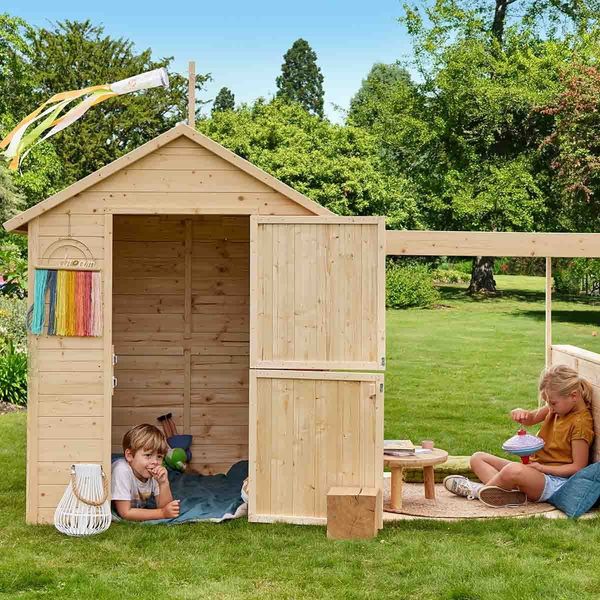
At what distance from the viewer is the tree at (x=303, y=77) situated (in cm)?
4616

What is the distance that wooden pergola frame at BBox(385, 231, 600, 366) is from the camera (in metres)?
7.73

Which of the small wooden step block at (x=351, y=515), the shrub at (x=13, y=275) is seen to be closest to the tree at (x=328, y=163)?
the shrub at (x=13, y=275)

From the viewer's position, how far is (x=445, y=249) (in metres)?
7.72

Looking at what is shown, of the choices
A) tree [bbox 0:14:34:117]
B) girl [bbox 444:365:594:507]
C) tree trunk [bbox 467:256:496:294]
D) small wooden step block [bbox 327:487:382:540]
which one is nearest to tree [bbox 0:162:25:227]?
tree [bbox 0:14:34:117]

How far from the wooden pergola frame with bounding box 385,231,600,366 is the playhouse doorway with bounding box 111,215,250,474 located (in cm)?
230

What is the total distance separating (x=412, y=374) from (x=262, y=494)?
10.7 metres

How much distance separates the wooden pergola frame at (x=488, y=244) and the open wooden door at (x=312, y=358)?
0.44m

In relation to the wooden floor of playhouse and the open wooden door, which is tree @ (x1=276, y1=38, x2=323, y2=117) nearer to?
the wooden floor of playhouse

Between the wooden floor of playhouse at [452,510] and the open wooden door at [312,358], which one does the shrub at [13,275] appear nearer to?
the wooden floor of playhouse at [452,510]

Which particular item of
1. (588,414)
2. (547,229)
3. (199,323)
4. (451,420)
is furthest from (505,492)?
(547,229)

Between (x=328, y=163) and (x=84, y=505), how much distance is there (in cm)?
2202

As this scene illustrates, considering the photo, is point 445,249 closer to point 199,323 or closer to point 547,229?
point 199,323

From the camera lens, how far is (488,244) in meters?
7.78

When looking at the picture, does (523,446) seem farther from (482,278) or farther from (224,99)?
(224,99)
